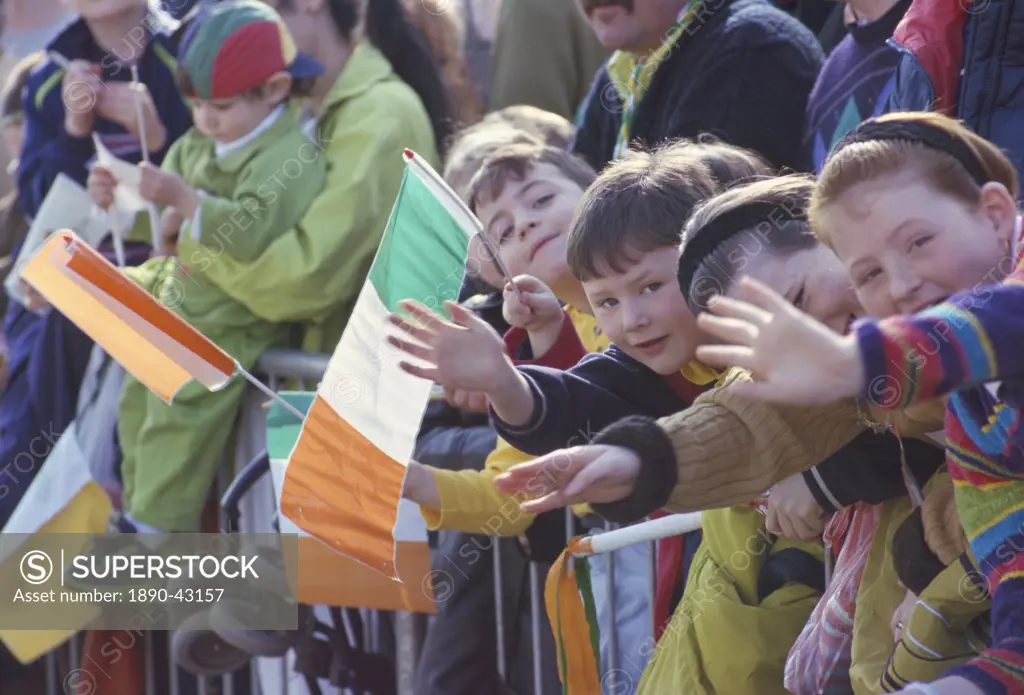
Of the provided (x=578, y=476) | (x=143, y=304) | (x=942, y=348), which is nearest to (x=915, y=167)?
(x=942, y=348)

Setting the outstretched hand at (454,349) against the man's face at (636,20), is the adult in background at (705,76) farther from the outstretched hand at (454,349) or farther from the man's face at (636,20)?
the outstretched hand at (454,349)

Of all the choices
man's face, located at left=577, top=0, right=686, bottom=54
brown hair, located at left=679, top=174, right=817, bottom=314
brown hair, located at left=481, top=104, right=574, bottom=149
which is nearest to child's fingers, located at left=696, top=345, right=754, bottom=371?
brown hair, located at left=679, top=174, right=817, bottom=314

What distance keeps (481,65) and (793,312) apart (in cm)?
386

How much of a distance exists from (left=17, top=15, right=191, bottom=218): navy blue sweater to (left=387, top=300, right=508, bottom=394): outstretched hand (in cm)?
289

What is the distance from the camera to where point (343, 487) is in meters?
2.86

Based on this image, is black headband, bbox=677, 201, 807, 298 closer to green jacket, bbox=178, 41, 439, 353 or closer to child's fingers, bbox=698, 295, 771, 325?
child's fingers, bbox=698, 295, 771, 325

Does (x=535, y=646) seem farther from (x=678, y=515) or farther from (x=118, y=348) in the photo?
(x=118, y=348)

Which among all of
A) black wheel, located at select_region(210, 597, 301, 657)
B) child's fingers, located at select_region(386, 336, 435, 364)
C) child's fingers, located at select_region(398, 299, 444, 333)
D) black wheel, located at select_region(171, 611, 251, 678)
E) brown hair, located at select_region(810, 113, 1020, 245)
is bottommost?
black wheel, located at select_region(171, 611, 251, 678)

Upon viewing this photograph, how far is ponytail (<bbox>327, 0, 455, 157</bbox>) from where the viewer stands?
4.96 m

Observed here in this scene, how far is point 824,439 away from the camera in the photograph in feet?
8.52

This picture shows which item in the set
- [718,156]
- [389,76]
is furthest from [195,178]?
[718,156]

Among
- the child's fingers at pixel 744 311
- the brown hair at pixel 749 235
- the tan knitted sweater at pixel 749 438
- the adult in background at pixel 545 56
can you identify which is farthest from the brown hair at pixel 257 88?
the child's fingers at pixel 744 311

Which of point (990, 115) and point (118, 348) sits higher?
point (990, 115)

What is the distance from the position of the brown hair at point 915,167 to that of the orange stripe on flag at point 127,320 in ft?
4.46
